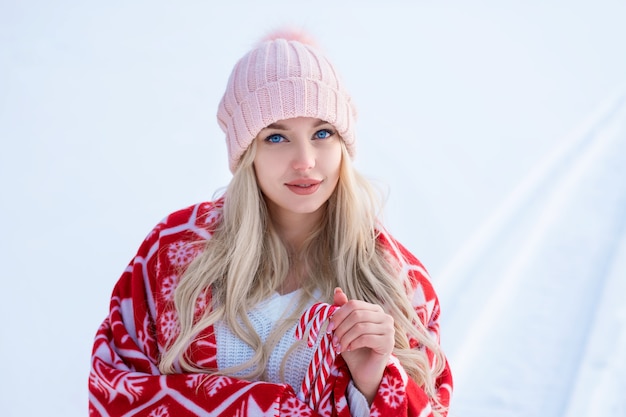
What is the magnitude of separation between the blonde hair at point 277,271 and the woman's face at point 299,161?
5 centimetres

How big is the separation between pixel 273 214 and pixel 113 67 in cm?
295

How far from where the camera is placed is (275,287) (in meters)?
1.73

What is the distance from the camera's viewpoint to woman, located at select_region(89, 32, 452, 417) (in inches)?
60.2

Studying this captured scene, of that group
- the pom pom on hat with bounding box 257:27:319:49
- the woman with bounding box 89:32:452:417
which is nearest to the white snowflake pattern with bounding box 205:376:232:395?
the woman with bounding box 89:32:452:417

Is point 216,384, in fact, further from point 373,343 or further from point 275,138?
point 275,138

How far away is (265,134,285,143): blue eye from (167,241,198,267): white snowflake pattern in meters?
0.31

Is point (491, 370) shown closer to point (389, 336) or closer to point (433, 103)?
point (389, 336)

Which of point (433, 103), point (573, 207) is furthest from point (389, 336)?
point (433, 103)

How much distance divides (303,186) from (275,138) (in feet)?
0.42

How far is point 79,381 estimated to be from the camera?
8.21ft

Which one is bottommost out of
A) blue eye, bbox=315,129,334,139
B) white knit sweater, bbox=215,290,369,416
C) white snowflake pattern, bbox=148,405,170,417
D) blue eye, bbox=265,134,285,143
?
white snowflake pattern, bbox=148,405,170,417

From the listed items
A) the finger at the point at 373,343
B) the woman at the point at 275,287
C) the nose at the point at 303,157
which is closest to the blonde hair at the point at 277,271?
the woman at the point at 275,287

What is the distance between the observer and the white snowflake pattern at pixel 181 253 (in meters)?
1.73

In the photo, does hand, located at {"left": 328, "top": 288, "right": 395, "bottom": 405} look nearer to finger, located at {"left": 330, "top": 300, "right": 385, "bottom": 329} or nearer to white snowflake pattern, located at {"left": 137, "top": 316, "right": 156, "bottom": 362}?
finger, located at {"left": 330, "top": 300, "right": 385, "bottom": 329}
